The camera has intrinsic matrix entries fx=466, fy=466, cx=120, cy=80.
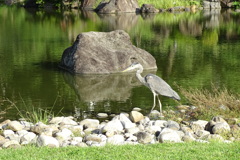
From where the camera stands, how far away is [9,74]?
17984 millimetres

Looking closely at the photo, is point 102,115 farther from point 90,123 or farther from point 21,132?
point 21,132

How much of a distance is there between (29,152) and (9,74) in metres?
10.8

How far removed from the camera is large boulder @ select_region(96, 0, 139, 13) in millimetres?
49812

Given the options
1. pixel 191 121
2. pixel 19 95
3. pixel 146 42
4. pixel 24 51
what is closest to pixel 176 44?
pixel 146 42

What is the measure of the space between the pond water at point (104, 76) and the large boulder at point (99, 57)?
1.44 feet

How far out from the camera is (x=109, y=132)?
9945 mm

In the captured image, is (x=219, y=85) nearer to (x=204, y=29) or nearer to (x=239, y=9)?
(x=204, y=29)

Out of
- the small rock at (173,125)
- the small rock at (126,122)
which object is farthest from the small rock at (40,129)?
the small rock at (173,125)

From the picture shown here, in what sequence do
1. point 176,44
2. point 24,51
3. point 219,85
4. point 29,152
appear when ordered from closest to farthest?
point 29,152
point 219,85
point 24,51
point 176,44

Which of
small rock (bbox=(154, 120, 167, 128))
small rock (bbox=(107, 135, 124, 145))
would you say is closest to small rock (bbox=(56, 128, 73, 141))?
small rock (bbox=(107, 135, 124, 145))

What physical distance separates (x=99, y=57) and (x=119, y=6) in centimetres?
3288

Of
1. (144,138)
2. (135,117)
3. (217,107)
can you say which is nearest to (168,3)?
(217,107)

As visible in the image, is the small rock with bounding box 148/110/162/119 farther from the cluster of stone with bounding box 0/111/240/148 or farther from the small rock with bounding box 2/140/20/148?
the small rock with bounding box 2/140/20/148

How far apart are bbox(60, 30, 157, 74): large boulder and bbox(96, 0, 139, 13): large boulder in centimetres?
3135
